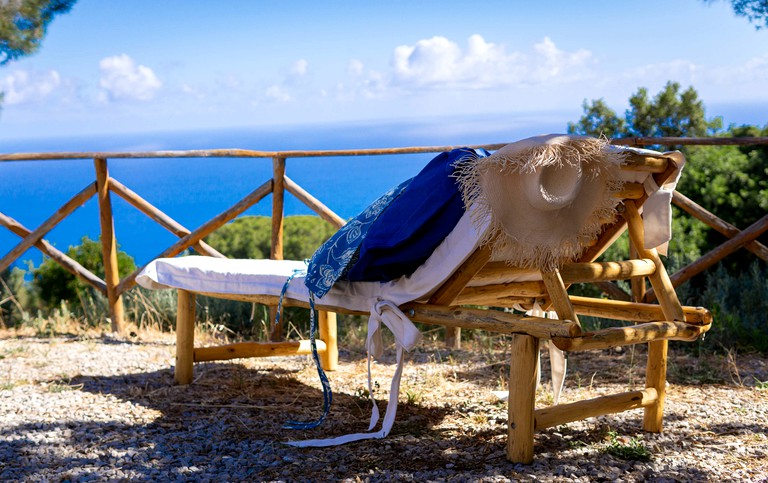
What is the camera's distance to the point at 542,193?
6.31 feet

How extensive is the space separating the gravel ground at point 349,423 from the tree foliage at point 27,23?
82.0 inches

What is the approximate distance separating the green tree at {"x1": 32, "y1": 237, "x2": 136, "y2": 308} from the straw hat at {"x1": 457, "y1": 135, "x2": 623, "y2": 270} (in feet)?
16.3

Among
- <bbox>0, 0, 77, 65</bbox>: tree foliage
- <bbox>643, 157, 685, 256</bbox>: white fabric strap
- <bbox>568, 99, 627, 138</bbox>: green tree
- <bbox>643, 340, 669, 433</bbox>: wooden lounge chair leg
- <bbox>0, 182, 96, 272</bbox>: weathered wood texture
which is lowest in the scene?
<bbox>643, 340, 669, 433</bbox>: wooden lounge chair leg

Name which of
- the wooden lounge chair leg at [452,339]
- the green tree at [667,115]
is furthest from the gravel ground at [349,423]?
the green tree at [667,115]

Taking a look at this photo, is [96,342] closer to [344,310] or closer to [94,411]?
[94,411]

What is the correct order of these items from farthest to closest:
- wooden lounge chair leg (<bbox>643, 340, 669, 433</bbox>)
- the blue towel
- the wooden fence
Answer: the wooden fence → wooden lounge chair leg (<bbox>643, 340, 669, 433</bbox>) → the blue towel

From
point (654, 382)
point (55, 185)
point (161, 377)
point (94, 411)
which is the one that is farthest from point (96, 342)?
point (55, 185)

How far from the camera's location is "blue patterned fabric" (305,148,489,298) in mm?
2268

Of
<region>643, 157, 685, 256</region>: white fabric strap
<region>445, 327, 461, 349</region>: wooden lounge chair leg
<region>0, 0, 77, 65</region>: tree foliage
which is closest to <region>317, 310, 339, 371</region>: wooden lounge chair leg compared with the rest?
<region>445, 327, 461, 349</region>: wooden lounge chair leg

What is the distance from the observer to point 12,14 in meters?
4.59

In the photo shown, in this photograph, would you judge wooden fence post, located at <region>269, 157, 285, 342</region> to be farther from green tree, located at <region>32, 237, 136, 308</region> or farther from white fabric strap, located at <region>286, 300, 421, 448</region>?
green tree, located at <region>32, 237, 136, 308</region>

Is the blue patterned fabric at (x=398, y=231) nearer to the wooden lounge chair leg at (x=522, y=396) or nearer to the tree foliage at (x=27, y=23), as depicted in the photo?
the wooden lounge chair leg at (x=522, y=396)

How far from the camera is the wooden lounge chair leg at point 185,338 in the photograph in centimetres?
323

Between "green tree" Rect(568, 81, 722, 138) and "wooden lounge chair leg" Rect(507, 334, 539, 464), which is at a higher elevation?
"green tree" Rect(568, 81, 722, 138)
